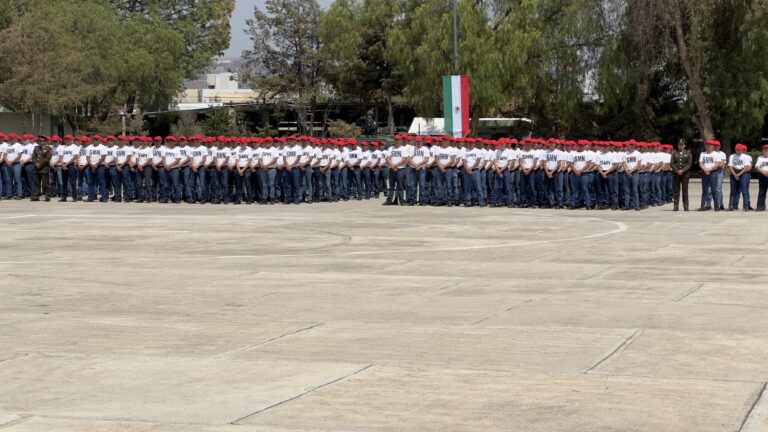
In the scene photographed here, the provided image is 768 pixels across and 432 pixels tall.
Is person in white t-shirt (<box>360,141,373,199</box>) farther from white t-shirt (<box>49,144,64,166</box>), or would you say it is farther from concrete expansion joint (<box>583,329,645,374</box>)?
concrete expansion joint (<box>583,329,645,374</box>)

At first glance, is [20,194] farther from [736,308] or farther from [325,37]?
[325,37]

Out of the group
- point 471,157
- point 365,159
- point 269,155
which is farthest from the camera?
point 365,159

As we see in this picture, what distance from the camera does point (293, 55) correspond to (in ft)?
266

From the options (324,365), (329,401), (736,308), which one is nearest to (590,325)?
(736,308)

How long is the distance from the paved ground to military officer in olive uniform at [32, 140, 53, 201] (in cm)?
1281

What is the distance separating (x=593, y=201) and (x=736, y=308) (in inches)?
687

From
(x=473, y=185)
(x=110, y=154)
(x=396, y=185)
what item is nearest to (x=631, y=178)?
(x=473, y=185)

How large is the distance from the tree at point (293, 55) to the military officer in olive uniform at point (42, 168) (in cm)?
4458

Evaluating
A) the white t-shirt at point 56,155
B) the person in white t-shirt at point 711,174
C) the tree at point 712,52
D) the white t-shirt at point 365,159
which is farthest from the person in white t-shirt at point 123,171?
the tree at point 712,52

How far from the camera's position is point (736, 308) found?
41.9 ft

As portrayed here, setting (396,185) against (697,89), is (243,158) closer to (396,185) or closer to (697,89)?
(396,185)

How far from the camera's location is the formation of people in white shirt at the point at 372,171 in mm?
29703

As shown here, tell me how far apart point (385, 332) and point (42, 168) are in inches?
953

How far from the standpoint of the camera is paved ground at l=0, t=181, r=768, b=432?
8.34 m
